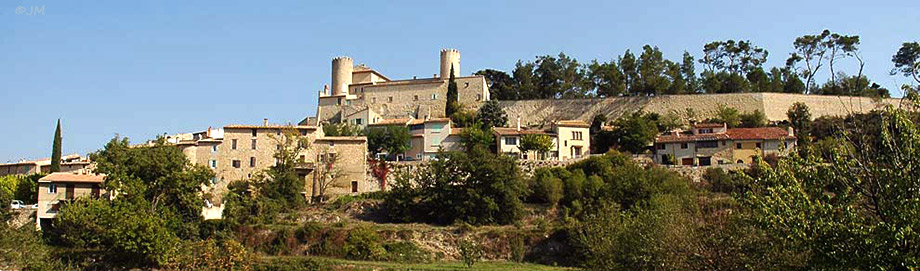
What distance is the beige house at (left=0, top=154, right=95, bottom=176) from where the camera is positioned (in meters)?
57.7

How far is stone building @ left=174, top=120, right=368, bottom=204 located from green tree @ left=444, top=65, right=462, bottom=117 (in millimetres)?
19581

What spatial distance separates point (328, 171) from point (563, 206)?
53.2 ft

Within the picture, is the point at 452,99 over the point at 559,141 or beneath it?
over

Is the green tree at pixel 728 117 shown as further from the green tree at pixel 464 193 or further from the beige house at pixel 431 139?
the green tree at pixel 464 193

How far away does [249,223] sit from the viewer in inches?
1820

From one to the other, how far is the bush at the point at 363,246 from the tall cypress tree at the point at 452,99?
102 feet

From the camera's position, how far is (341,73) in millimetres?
81250

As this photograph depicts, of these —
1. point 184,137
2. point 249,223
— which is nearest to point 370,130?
point 184,137

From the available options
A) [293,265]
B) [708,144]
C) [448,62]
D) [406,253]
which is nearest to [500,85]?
[448,62]

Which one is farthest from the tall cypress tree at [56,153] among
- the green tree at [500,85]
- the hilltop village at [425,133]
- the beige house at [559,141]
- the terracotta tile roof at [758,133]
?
the terracotta tile roof at [758,133]

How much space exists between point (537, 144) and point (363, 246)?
2033 cm

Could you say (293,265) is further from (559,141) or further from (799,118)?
(799,118)

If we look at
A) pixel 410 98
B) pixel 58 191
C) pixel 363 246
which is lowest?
pixel 363 246

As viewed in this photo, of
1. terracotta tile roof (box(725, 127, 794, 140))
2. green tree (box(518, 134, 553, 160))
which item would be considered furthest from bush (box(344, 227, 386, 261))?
terracotta tile roof (box(725, 127, 794, 140))
